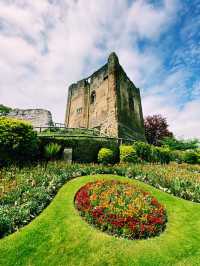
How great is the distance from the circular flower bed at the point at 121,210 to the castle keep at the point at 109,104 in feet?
49.5

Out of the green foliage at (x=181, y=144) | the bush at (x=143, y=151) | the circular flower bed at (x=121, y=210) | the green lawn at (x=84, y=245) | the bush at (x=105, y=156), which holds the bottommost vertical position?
the green lawn at (x=84, y=245)

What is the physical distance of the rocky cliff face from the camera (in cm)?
2872

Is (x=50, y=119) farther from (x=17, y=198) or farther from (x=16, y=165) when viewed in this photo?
(x=17, y=198)

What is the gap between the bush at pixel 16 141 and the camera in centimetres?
1404

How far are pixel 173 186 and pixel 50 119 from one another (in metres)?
20.0

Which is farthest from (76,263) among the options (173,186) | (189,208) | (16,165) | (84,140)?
(84,140)

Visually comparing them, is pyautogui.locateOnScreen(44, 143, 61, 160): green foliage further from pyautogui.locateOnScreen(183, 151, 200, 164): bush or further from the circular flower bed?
pyautogui.locateOnScreen(183, 151, 200, 164): bush

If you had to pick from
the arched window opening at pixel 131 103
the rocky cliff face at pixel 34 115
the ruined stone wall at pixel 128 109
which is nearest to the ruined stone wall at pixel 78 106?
the rocky cliff face at pixel 34 115

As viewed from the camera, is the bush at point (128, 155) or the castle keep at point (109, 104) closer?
the bush at point (128, 155)

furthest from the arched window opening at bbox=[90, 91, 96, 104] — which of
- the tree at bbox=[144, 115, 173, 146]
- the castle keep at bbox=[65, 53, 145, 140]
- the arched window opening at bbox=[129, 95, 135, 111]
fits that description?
the tree at bbox=[144, 115, 173, 146]

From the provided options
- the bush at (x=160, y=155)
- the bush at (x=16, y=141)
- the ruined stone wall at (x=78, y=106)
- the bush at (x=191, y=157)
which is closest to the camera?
the bush at (x=16, y=141)

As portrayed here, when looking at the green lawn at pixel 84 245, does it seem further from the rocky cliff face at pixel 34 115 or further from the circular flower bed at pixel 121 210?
the rocky cliff face at pixel 34 115

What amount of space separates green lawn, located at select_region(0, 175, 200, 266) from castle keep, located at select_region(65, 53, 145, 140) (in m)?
17.7

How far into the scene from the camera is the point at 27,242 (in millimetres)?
6844
